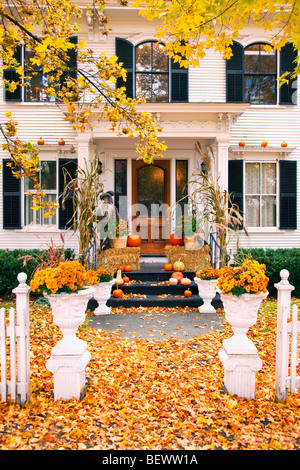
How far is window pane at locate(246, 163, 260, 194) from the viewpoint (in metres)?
9.38

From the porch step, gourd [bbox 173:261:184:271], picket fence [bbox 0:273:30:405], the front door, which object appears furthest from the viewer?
the front door

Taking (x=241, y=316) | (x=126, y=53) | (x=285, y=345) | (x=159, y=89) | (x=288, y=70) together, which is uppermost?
(x=126, y=53)

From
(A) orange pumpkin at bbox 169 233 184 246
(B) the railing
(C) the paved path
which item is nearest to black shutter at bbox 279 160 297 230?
(B) the railing

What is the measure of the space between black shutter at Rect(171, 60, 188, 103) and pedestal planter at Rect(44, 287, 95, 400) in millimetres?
7006

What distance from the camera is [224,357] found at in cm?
342

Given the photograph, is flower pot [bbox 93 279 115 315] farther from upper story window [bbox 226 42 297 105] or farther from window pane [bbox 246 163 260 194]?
upper story window [bbox 226 42 297 105]

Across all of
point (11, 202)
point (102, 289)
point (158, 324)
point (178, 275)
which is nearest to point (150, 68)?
point (11, 202)

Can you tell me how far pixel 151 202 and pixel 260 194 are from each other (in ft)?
9.61

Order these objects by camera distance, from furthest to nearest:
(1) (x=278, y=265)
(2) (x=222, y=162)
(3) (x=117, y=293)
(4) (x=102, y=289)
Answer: (2) (x=222, y=162) < (1) (x=278, y=265) < (3) (x=117, y=293) < (4) (x=102, y=289)

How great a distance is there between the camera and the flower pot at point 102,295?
20.5ft

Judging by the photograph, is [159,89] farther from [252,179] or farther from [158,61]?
[252,179]

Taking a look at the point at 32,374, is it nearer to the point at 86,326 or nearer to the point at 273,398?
the point at 86,326

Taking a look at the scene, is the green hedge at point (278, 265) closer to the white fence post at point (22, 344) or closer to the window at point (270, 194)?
the window at point (270, 194)

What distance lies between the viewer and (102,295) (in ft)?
20.7
